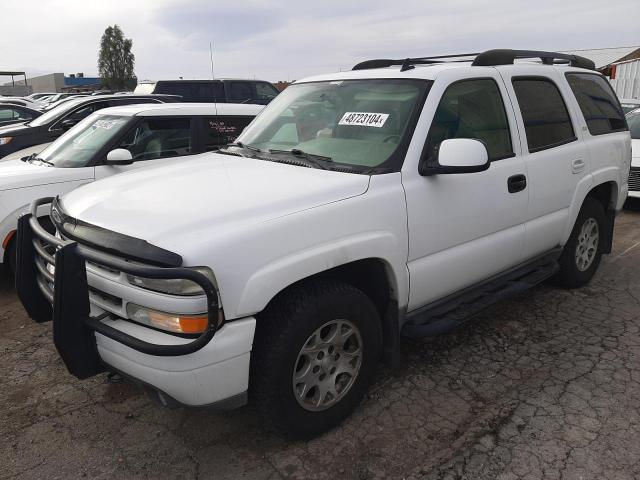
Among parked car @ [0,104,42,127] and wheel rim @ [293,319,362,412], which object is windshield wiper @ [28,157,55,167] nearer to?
wheel rim @ [293,319,362,412]

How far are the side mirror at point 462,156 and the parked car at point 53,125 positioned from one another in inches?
288

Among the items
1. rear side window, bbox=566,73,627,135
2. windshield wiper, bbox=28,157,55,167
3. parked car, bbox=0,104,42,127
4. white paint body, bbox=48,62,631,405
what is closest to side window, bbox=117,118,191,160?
→ windshield wiper, bbox=28,157,55,167

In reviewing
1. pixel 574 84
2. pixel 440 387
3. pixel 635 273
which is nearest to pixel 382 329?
pixel 440 387

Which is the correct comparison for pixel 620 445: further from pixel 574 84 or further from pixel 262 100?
pixel 262 100

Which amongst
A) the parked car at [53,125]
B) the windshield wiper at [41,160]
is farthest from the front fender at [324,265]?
the parked car at [53,125]

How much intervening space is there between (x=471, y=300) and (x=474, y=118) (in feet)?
3.81

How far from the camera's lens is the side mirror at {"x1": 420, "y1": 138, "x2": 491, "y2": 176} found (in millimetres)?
2814

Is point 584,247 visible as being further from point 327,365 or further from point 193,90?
point 193,90

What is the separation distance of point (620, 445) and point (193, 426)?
2219 mm

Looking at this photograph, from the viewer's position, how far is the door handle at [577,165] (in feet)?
13.5

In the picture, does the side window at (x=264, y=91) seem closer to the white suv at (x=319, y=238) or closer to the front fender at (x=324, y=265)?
the white suv at (x=319, y=238)

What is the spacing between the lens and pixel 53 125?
343 inches

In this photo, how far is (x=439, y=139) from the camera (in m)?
3.16

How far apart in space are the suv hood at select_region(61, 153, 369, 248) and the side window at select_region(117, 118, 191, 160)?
2.36 meters
